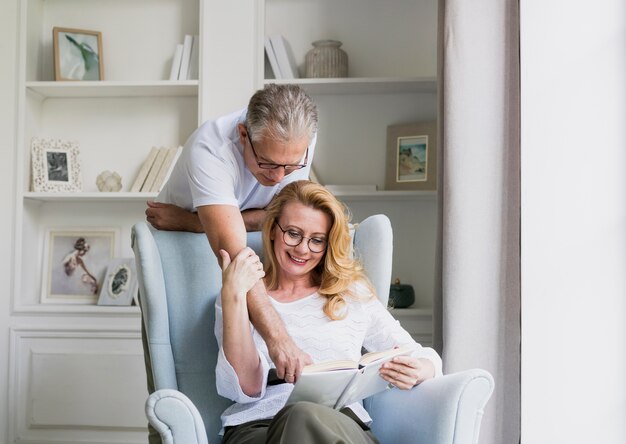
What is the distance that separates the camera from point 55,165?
11.8 feet

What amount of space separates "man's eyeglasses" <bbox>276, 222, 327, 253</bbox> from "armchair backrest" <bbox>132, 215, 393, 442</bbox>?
22 centimetres

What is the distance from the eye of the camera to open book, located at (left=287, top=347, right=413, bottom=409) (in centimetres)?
163

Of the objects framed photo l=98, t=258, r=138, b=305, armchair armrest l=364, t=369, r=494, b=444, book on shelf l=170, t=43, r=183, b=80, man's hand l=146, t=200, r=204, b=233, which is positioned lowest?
armchair armrest l=364, t=369, r=494, b=444

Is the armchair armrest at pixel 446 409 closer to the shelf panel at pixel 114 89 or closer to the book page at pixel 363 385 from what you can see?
the book page at pixel 363 385

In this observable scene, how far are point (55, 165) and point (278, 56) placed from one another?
1.11 metres

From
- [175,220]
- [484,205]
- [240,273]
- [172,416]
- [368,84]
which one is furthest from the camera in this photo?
[368,84]

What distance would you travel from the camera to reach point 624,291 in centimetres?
243

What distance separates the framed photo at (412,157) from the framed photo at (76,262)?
130cm

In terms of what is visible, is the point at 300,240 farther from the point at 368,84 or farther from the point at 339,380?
the point at 368,84

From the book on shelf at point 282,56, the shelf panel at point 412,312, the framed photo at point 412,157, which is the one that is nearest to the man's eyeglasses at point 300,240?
the shelf panel at point 412,312

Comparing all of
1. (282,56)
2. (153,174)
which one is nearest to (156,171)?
(153,174)

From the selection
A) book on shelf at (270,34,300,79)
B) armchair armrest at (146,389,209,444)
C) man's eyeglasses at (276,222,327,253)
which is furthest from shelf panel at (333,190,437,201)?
armchair armrest at (146,389,209,444)

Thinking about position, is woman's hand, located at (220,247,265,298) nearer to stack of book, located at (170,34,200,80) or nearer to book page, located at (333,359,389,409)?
book page, located at (333,359,389,409)

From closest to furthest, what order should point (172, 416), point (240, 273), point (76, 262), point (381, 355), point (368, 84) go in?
1. point (172, 416)
2. point (381, 355)
3. point (240, 273)
4. point (368, 84)
5. point (76, 262)
